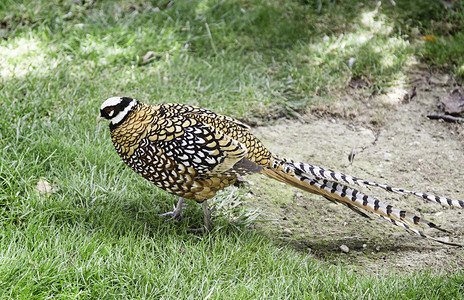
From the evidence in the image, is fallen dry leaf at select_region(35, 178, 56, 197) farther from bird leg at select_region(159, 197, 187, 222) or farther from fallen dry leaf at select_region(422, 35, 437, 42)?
fallen dry leaf at select_region(422, 35, 437, 42)

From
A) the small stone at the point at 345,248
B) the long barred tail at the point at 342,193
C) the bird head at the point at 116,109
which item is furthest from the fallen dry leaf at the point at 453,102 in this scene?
the bird head at the point at 116,109

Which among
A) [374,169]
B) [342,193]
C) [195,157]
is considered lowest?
[374,169]

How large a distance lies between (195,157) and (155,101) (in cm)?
191

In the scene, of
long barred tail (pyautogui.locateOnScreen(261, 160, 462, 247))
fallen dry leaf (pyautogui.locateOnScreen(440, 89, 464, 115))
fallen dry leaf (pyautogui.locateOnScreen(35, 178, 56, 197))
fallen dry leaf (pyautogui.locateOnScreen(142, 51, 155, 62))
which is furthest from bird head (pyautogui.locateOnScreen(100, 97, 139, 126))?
fallen dry leaf (pyautogui.locateOnScreen(440, 89, 464, 115))

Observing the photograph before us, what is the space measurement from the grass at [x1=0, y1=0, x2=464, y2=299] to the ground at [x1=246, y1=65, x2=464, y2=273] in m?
0.21

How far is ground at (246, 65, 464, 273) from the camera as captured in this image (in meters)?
3.64

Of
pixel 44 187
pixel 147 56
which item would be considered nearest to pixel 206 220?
pixel 44 187

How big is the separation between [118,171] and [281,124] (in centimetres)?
192

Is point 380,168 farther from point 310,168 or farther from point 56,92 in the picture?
point 56,92

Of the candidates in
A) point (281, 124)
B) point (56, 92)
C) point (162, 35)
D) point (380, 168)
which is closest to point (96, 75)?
point (56, 92)

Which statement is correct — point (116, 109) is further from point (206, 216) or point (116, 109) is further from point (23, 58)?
point (23, 58)

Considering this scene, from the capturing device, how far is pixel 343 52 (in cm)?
582

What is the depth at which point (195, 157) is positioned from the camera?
3.26 metres

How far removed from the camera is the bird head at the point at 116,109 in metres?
3.39
